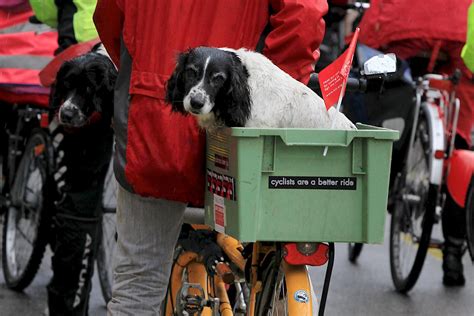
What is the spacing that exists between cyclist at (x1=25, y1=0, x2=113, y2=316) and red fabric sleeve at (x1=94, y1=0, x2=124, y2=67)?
1.76 metres

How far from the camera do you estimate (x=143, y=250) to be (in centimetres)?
430

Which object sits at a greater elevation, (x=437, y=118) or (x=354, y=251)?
(x=437, y=118)

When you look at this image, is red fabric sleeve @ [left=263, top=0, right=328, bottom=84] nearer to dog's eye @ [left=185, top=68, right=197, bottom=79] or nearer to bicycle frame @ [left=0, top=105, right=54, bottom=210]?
dog's eye @ [left=185, top=68, right=197, bottom=79]

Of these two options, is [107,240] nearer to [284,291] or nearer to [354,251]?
[354,251]

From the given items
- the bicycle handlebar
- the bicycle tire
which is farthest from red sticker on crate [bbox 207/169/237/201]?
the bicycle tire

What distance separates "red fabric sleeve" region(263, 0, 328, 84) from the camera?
396cm

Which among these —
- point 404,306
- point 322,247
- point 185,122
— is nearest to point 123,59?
point 185,122

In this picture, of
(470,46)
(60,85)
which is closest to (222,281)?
(60,85)

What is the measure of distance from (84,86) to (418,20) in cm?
309

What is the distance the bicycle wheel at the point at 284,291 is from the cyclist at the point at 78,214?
87.7 inches

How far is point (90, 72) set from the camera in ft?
17.8

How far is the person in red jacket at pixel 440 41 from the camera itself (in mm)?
7879

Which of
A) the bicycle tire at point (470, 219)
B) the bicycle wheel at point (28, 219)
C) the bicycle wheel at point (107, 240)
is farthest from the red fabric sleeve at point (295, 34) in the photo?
the bicycle tire at point (470, 219)

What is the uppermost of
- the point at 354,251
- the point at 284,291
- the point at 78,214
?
the point at 284,291
